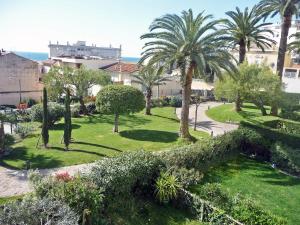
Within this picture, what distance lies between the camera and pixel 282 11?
31969 mm

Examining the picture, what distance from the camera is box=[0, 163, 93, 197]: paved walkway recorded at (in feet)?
53.6

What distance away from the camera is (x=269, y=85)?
32344 mm

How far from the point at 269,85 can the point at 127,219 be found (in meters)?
24.1

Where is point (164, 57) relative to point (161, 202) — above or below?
above

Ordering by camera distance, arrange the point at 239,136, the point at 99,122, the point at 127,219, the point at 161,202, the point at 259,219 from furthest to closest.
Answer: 1. the point at 99,122
2. the point at 239,136
3. the point at 161,202
4. the point at 127,219
5. the point at 259,219

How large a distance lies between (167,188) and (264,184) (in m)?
6.89

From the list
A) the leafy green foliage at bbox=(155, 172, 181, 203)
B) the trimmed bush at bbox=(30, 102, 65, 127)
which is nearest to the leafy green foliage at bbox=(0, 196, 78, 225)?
the leafy green foliage at bbox=(155, 172, 181, 203)

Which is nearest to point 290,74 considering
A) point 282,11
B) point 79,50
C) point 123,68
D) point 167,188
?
point 282,11

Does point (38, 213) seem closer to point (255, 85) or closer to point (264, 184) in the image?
point (264, 184)

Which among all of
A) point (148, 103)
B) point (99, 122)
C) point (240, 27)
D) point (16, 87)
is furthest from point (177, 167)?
point (16, 87)

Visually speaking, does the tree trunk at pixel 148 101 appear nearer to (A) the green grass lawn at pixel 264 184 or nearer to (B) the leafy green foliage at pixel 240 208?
(A) the green grass lawn at pixel 264 184

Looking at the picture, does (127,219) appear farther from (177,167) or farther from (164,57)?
(164,57)

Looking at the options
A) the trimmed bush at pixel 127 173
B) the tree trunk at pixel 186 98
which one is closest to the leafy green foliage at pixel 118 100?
the tree trunk at pixel 186 98

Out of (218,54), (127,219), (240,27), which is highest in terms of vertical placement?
(240,27)
